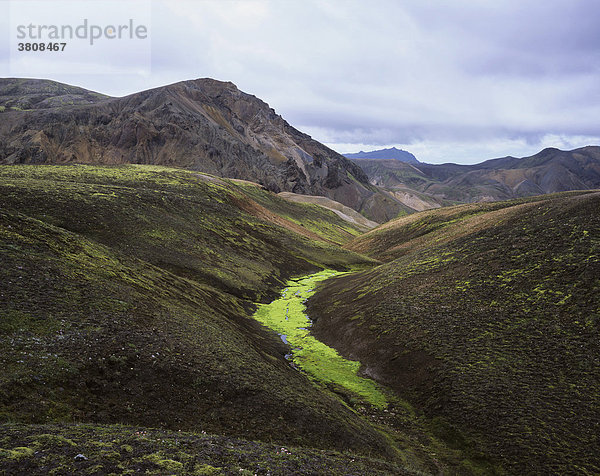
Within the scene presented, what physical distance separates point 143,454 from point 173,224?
66.7 metres

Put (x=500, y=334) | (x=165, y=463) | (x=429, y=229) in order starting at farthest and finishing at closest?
(x=429, y=229)
(x=500, y=334)
(x=165, y=463)

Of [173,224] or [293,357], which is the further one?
[173,224]

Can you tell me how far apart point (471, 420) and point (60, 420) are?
2766 centimetres

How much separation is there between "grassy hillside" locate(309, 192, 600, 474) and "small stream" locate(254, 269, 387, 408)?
74.9 inches

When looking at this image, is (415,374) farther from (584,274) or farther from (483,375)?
(584,274)

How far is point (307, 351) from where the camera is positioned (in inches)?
1702

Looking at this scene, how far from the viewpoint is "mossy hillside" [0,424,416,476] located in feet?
39.2

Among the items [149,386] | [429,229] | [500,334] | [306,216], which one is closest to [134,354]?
[149,386]

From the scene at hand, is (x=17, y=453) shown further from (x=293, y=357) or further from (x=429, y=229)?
(x=429, y=229)

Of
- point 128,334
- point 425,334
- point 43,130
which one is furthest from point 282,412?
point 43,130

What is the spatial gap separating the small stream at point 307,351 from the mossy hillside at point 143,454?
53.7 feet

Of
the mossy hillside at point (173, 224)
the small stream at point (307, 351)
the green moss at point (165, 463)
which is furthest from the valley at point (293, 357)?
the mossy hillside at point (173, 224)

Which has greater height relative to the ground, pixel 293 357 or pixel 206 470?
pixel 206 470

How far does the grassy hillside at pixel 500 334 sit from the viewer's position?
25.8 m
